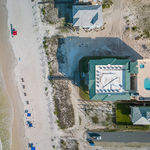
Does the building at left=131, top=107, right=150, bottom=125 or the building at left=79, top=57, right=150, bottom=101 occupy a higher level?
the building at left=79, top=57, right=150, bottom=101

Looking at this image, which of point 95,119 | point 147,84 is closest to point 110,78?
point 147,84

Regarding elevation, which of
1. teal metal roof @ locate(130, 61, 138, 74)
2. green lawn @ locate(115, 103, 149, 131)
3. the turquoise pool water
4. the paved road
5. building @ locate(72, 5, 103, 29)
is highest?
building @ locate(72, 5, 103, 29)

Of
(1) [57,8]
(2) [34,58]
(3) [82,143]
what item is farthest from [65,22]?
(3) [82,143]

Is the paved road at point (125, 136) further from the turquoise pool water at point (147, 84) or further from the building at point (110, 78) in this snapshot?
the turquoise pool water at point (147, 84)

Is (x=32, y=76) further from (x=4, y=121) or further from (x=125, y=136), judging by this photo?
(x=125, y=136)

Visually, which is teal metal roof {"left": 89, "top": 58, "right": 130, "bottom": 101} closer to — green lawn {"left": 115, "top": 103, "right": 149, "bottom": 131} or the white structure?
the white structure

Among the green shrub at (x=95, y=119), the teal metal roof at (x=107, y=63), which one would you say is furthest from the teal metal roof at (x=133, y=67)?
the green shrub at (x=95, y=119)

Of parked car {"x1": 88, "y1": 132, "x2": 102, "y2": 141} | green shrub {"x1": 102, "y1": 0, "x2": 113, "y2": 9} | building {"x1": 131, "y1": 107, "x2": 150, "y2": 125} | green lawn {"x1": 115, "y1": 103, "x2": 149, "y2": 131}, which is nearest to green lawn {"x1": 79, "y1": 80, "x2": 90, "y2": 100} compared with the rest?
green lawn {"x1": 115, "y1": 103, "x2": 149, "y2": 131}
